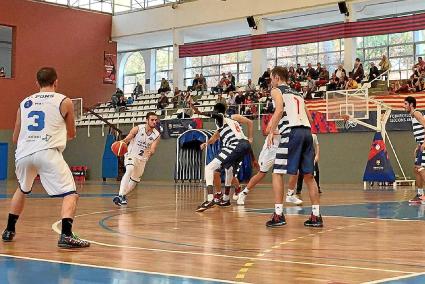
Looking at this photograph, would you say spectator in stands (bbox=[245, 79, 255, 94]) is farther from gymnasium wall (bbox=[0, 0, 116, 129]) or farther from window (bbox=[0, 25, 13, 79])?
window (bbox=[0, 25, 13, 79])

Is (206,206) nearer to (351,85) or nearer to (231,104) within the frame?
(351,85)

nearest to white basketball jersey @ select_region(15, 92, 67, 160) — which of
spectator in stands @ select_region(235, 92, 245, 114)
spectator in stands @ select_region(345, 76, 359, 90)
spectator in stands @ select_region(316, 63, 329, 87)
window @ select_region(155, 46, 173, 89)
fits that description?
spectator in stands @ select_region(345, 76, 359, 90)

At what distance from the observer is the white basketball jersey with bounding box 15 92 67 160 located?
637 cm

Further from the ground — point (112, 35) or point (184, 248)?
point (112, 35)

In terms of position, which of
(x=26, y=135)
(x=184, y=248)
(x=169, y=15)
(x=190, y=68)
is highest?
(x=169, y=15)

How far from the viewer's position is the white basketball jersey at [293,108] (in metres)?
8.54

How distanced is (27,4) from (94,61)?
16.9ft

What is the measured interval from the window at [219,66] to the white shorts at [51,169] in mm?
30320

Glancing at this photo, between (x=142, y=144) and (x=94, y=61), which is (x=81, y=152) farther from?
(x=142, y=144)

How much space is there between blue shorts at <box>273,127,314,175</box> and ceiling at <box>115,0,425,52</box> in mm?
21752

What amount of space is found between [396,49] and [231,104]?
30.0 ft

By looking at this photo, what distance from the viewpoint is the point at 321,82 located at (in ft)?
89.6

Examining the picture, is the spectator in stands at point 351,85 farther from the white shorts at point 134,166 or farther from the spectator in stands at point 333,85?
the white shorts at point 134,166

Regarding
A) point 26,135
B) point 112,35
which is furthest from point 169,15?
point 26,135
